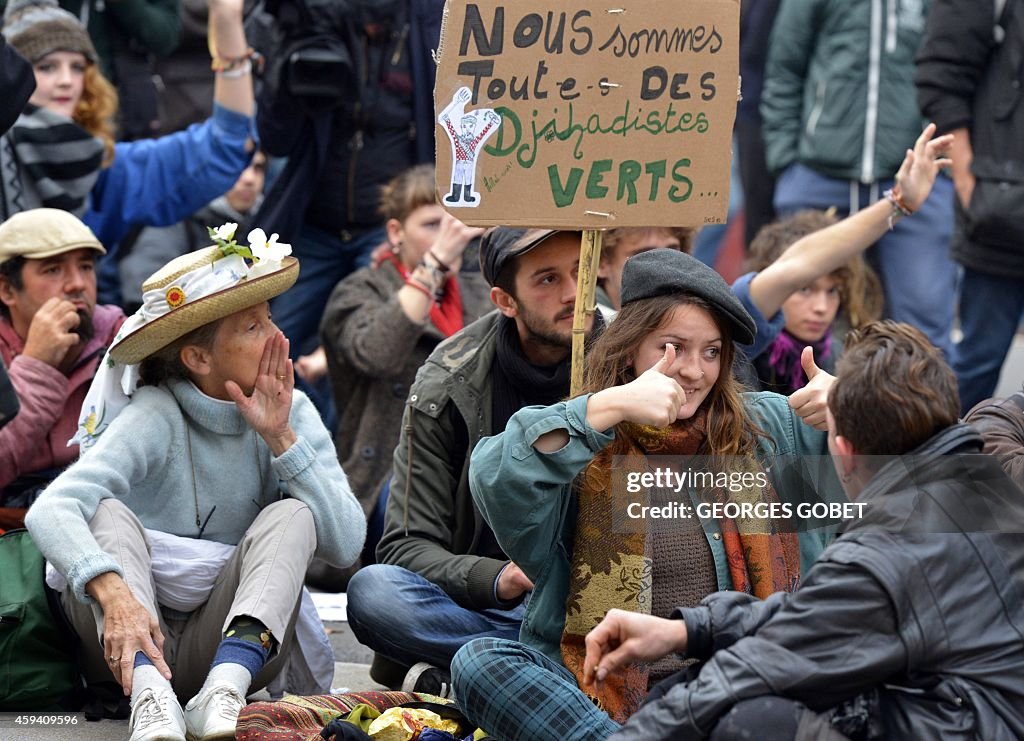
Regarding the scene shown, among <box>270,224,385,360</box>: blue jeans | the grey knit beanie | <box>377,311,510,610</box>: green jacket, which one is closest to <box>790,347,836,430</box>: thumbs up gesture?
<box>377,311,510,610</box>: green jacket

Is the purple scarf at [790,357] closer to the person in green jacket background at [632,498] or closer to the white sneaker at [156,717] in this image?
the person in green jacket background at [632,498]

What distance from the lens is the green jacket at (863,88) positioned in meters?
6.97

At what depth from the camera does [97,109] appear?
20.9 ft

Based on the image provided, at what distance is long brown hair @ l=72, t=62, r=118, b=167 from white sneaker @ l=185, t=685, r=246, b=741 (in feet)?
9.53

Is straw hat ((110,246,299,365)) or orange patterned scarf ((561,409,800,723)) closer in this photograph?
orange patterned scarf ((561,409,800,723))

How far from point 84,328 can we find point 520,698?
2238 mm

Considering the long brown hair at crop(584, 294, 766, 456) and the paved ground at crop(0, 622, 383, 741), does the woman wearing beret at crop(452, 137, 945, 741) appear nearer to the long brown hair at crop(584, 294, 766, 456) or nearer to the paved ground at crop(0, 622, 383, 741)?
the long brown hair at crop(584, 294, 766, 456)

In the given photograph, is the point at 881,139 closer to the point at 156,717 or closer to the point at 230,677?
the point at 230,677

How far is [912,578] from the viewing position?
296 cm

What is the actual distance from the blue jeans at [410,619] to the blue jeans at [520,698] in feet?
2.36

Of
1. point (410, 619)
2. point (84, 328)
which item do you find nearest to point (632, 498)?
point (410, 619)

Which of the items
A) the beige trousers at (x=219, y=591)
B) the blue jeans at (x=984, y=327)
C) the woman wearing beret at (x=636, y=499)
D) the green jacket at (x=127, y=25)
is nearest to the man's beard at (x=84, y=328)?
the beige trousers at (x=219, y=591)

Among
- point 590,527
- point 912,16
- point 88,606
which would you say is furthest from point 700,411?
point 912,16

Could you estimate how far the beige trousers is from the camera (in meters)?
4.12
